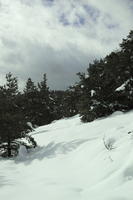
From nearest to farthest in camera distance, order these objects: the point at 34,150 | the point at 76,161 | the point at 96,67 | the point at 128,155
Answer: the point at 128,155, the point at 76,161, the point at 34,150, the point at 96,67

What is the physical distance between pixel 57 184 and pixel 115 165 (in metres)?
1.77

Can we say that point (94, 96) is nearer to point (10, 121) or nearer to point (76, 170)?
point (10, 121)

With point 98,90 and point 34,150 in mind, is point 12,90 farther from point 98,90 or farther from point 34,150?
point 98,90

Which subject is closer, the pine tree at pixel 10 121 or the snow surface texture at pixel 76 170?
the snow surface texture at pixel 76 170

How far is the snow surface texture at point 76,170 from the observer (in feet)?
26.2

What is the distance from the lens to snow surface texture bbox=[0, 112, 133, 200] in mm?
7988

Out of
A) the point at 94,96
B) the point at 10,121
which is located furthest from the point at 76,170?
the point at 94,96

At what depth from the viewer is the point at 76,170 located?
11.4 meters

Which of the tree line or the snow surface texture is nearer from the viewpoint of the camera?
the snow surface texture

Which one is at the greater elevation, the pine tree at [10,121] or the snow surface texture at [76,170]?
the pine tree at [10,121]

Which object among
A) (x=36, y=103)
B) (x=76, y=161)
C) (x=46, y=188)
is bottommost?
(x=46, y=188)

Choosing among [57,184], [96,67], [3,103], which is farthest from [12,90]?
[57,184]

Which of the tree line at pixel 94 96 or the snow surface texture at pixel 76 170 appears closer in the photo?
the snow surface texture at pixel 76 170

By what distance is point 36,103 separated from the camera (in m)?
56.0
